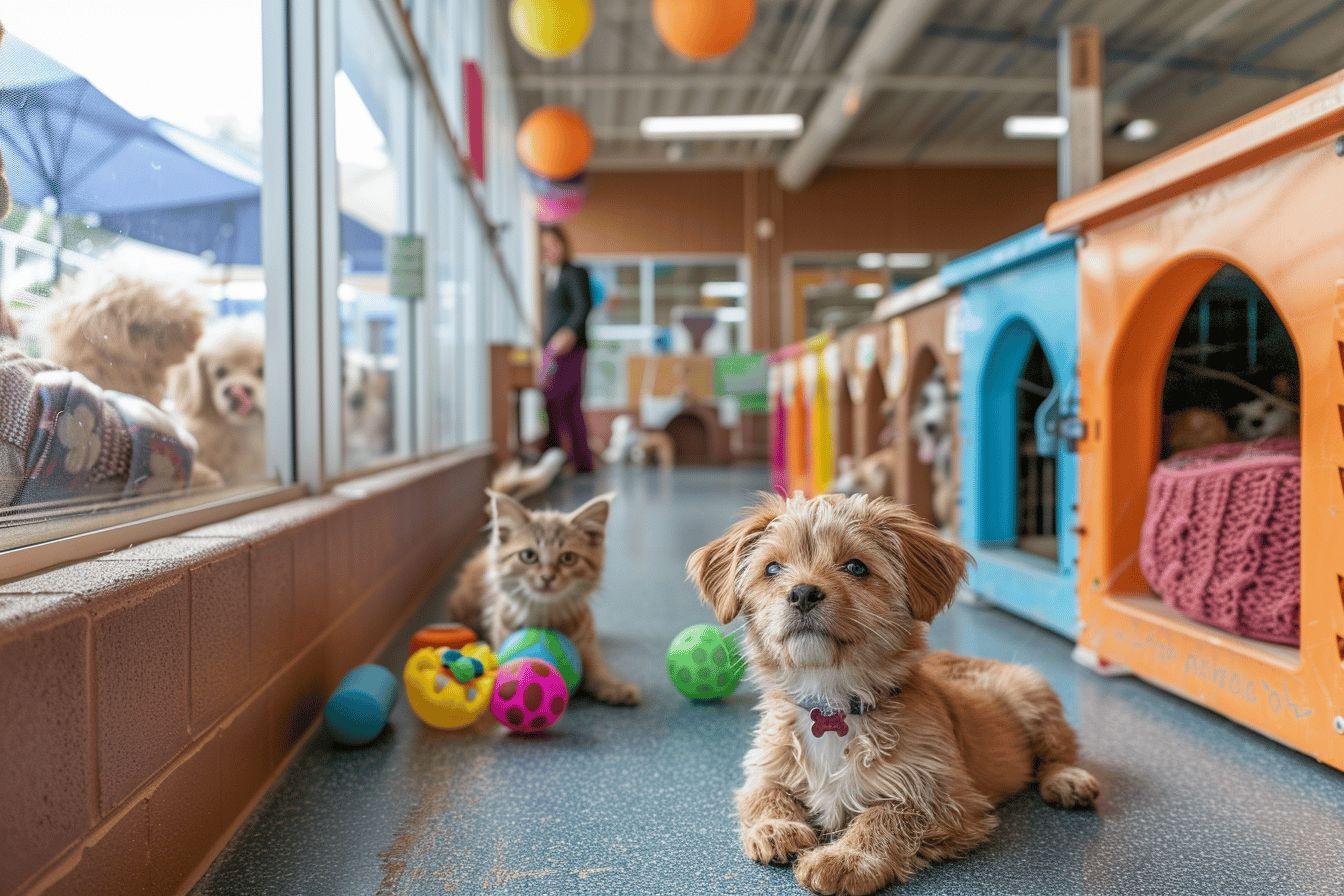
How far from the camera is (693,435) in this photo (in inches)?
453

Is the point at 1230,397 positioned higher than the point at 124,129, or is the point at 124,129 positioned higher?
the point at 124,129

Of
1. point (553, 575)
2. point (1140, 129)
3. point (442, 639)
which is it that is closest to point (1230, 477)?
point (553, 575)

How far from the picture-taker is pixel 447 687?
1880 mm

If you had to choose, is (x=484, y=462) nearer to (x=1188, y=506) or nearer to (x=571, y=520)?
(x=571, y=520)

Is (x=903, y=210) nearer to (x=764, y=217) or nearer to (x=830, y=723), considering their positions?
(x=764, y=217)

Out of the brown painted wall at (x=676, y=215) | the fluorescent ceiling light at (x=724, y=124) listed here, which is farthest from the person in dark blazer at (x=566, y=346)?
the brown painted wall at (x=676, y=215)

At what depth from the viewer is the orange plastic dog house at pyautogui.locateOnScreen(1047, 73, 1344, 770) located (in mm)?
1530

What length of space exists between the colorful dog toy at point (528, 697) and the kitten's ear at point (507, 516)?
0.36 m

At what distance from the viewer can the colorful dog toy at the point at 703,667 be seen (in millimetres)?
2074

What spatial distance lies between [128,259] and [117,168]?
0.67ft

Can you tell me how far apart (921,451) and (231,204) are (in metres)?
2.80

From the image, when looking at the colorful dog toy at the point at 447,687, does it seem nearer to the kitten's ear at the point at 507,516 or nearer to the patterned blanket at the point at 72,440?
the kitten's ear at the point at 507,516

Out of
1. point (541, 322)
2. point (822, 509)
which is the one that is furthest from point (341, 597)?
point (541, 322)

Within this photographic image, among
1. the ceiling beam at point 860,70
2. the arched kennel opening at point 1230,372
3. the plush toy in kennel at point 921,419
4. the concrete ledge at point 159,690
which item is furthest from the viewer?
the ceiling beam at point 860,70
